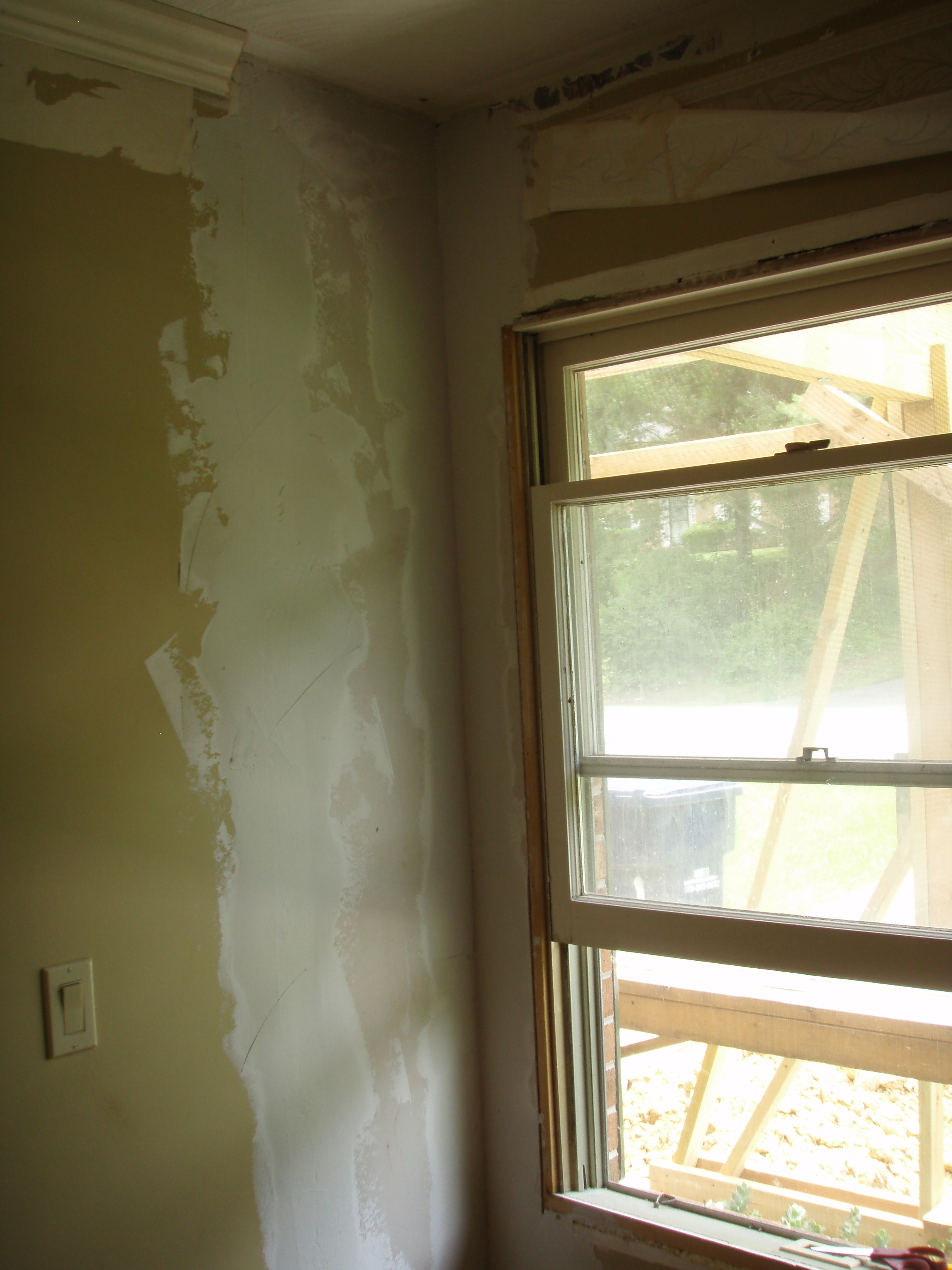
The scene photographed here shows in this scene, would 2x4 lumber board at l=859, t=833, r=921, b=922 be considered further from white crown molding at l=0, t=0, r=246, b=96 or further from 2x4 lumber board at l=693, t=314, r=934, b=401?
white crown molding at l=0, t=0, r=246, b=96

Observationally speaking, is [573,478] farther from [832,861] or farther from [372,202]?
[832,861]

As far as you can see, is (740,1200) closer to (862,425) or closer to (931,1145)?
(931,1145)

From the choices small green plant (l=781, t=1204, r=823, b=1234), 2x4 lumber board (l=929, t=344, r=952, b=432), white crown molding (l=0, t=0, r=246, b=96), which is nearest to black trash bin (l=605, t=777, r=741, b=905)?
small green plant (l=781, t=1204, r=823, b=1234)

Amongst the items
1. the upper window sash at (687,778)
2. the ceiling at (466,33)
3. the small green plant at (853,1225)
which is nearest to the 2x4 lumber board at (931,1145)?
the small green plant at (853,1225)

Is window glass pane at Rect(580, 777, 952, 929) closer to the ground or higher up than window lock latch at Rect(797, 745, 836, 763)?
closer to the ground

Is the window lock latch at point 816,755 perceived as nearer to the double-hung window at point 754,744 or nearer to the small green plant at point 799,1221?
the double-hung window at point 754,744

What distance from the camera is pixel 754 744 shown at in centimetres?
172

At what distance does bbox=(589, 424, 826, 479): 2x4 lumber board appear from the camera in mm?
1691

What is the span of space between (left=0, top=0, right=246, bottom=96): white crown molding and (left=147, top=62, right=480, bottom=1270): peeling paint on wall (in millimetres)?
83

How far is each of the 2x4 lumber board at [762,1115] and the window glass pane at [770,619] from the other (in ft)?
1.94

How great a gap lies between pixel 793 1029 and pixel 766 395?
119 centimetres

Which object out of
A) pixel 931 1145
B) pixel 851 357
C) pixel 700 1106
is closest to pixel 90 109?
pixel 851 357

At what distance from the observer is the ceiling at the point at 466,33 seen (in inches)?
62.3

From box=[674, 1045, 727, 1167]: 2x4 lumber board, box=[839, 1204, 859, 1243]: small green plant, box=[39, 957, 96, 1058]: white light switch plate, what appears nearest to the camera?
box=[39, 957, 96, 1058]: white light switch plate
